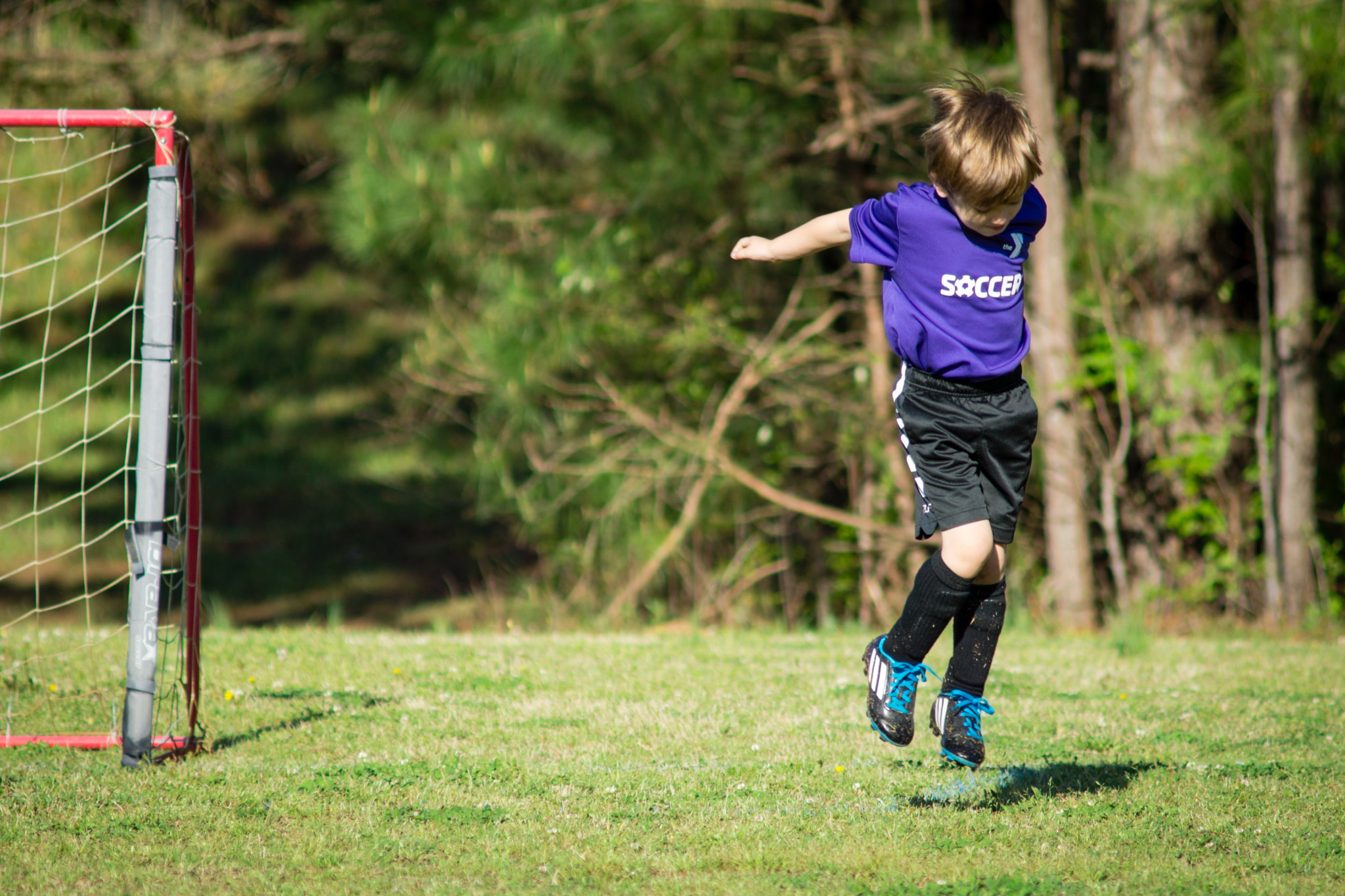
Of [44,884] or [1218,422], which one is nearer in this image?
[44,884]

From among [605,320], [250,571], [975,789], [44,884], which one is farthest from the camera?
[250,571]

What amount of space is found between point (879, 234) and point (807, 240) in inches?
9.6

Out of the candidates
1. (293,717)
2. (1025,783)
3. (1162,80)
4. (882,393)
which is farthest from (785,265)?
(1025,783)

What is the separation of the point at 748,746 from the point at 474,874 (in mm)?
1494

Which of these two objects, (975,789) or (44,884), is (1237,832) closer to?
(975,789)

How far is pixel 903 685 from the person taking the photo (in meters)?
3.63

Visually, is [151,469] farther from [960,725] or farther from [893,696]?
[960,725]

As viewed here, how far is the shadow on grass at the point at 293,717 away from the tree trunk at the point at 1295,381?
6.93 meters

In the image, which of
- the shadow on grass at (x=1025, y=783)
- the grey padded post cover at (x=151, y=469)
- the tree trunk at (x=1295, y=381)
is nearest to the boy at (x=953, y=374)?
the shadow on grass at (x=1025, y=783)

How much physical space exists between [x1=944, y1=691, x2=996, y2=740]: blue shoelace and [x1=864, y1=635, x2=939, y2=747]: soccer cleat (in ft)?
0.40

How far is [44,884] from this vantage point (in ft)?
9.96

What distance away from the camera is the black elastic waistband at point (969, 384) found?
3.63m

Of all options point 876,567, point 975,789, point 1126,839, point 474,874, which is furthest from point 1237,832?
point 876,567

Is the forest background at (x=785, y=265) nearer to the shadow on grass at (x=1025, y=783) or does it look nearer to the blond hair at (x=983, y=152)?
the shadow on grass at (x=1025, y=783)
